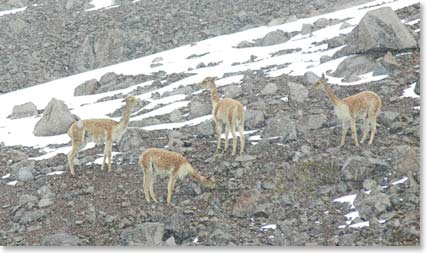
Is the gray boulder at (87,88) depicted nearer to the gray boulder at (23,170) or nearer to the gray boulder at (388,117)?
the gray boulder at (23,170)

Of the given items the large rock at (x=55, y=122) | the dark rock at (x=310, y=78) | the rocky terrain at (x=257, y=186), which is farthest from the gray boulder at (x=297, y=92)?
the large rock at (x=55, y=122)

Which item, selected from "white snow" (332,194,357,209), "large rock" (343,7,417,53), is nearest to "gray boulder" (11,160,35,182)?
"white snow" (332,194,357,209)

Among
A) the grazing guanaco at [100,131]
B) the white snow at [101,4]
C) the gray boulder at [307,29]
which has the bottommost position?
the gray boulder at [307,29]

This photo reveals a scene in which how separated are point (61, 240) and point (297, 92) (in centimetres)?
844

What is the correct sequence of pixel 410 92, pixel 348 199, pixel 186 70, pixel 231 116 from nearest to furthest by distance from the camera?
pixel 348 199 → pixel 231 116 → pixel 410 92 → pixel 186 70

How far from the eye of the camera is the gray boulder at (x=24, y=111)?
2134cm

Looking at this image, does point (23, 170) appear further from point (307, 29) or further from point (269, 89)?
point (307, 29)

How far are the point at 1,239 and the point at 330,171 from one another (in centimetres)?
601

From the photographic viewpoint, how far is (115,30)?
32562mm

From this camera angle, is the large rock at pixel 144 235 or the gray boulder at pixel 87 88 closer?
the large rock at pixel 144 235

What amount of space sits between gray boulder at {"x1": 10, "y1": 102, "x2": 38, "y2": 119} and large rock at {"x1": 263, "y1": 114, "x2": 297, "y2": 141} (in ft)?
35.4

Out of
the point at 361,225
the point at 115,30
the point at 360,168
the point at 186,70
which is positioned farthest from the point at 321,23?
the point at 361,225

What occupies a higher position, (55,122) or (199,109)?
(55,122)

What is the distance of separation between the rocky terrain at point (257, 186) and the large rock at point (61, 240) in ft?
0.11
